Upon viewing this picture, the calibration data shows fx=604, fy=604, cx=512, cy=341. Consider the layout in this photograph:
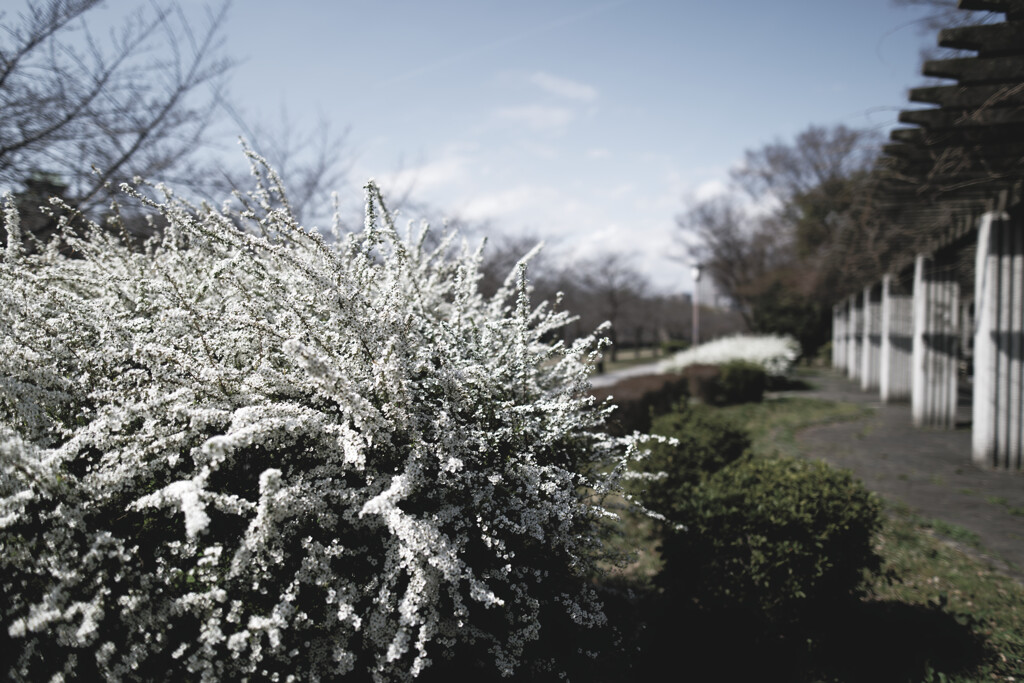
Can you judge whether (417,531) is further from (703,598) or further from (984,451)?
(984,451)

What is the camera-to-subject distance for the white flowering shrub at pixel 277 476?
1.69 meters

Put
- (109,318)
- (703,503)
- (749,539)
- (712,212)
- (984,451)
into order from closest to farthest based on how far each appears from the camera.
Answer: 1. (109,318)
2. (749,539)
3. (703,503)
4. (984,451)
5. (712,212)

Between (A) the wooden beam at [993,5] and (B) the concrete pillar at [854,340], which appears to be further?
(B) the concrete pillar at [854,340]

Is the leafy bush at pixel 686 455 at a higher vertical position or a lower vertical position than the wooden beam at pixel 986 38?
lower

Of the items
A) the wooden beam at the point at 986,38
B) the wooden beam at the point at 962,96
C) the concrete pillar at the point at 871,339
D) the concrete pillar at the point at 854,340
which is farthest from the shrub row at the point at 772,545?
the concrete pillar at the point at 854,340

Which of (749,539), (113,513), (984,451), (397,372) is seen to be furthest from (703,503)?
(984,451)

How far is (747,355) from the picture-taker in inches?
789

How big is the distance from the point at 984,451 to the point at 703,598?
22.2ft

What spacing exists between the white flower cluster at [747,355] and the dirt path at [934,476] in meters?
6.82

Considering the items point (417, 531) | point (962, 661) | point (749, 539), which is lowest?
point (962, 661)

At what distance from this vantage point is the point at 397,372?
1977 mm

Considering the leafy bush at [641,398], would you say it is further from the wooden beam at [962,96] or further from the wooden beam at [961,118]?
the wooden beam at [962,96]

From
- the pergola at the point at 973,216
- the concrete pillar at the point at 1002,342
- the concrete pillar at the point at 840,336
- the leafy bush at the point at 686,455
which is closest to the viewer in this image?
the pergola at the point at 973,216

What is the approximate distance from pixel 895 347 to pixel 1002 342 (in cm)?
783
